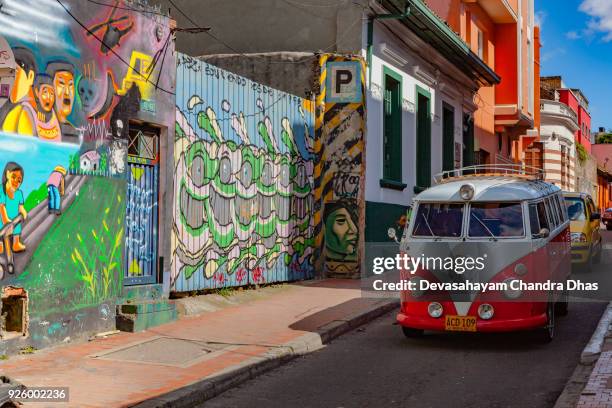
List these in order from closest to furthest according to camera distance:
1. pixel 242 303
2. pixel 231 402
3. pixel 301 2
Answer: pixel 231 402 < pixel 242 303 < pixel 301 2

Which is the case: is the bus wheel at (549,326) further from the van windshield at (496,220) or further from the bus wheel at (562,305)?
the bus wheel at (562,305)

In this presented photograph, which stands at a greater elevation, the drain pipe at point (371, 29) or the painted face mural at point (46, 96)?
the drain pipe at point (371, 29)

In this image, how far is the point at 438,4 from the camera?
2244cm

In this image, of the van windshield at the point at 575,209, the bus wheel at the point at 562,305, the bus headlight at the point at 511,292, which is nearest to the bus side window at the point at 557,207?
the bus wheel at the point at 562,305

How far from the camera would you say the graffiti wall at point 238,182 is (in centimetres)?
1174

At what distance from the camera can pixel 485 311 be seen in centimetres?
921

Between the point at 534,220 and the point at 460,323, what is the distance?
1.71 meters

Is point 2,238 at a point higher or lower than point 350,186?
lower

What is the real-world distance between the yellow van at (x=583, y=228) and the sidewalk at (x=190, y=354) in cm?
720

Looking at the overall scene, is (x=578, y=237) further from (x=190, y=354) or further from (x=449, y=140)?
(x=190, y=354)

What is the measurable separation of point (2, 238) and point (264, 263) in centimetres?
646

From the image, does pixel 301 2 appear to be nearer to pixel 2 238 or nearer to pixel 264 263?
pixel 264 263

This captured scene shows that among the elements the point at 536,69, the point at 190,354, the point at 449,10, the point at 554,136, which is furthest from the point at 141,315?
the point at 554,136

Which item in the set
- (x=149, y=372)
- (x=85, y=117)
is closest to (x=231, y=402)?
(x=149, y=372)
